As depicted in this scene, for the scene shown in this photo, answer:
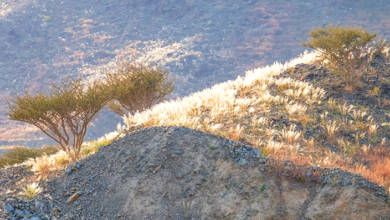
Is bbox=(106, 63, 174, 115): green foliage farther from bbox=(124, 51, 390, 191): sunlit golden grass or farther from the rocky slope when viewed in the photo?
the rocky slope

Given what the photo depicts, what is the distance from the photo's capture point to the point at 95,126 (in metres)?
53.5

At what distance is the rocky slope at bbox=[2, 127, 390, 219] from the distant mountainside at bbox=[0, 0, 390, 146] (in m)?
47.0

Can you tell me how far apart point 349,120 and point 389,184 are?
196 inches

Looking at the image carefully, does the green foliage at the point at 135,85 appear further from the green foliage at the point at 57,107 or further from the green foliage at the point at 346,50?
the green foliage at the point at 346,50

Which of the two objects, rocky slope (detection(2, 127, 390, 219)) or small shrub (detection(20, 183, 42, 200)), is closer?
rocky slope (detection(2, 127, 390, 219))

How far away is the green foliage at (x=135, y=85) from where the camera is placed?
15195 mm

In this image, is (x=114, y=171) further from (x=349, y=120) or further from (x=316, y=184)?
(x=349, y=120)

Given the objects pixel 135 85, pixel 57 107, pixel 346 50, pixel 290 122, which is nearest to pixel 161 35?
pixel 135 85

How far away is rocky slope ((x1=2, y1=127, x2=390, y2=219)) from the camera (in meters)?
5.18

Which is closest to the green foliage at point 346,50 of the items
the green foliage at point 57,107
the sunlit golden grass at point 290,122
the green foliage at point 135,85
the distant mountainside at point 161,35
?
the sunlit golden grass at point 290,122

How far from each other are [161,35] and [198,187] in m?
74.9

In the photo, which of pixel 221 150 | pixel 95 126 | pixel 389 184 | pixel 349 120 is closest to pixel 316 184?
pixel 389 184

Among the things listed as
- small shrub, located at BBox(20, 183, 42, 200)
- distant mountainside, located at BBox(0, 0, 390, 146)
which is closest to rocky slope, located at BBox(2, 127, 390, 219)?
small shrub, located at BBox(20, 183, 42, 200)

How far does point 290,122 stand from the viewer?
33.2ft
